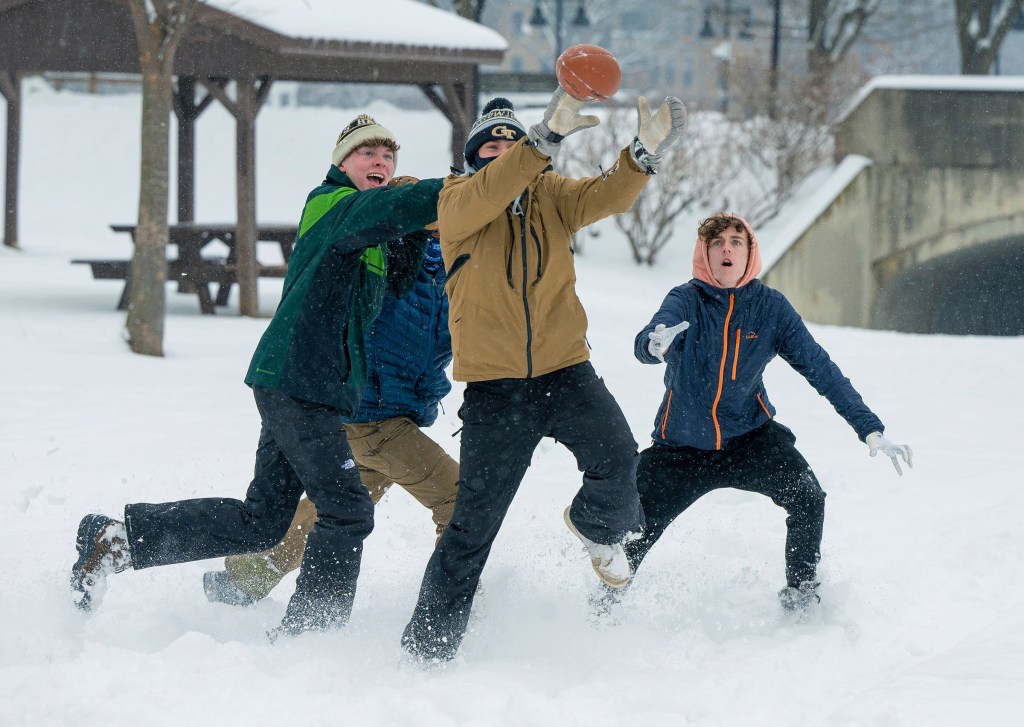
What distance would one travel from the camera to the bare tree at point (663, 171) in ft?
66.9

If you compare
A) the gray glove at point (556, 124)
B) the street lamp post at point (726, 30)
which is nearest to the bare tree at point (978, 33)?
the street lamp post at point (726, 30)

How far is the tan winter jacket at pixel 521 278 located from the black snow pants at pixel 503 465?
0.09 m

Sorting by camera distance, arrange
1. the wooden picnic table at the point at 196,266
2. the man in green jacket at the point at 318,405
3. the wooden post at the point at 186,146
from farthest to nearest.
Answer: the wooden post at the point at 186,146 → the wooden picnic table at the point at 196,266 → the man in green jacket at the point at 318,405

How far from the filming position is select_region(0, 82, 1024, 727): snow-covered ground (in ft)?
10.5

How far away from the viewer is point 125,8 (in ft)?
41.7

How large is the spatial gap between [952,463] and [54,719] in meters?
4.85

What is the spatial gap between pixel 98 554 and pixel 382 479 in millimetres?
940

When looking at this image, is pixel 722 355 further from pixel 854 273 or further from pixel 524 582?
pixel 854 273

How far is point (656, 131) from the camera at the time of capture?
10.5ft

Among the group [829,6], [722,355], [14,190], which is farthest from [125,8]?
[829,6]

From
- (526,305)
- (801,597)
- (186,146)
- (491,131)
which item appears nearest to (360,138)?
(491,131)

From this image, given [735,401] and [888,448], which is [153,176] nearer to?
[735,401]

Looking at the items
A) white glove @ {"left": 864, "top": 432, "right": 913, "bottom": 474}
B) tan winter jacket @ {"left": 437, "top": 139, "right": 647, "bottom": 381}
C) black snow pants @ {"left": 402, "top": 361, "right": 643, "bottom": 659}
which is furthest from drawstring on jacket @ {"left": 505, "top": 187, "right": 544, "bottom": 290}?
white glove @ {"left": 864, "top": 432, "right": 913, "bottom": 474}

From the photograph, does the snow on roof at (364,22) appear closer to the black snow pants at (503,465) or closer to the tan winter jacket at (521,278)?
the tan winter jacket at (521,278)
